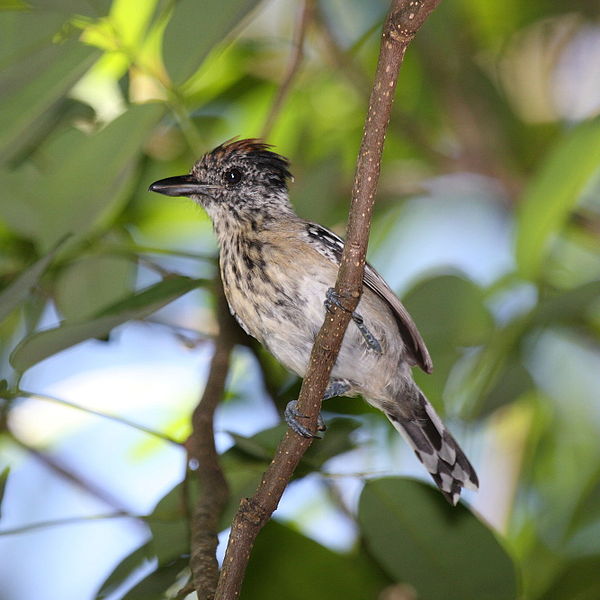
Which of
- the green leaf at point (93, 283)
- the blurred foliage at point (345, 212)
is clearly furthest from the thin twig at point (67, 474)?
the green leaf at point (93, 283)

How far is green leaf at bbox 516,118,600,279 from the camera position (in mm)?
3641

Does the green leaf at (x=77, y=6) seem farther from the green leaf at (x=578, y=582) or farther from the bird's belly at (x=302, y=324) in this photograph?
the green leaf at (x=578, y=582)

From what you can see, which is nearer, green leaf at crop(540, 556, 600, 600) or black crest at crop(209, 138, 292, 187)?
green leaf at crop(540, 556, 600, 600)

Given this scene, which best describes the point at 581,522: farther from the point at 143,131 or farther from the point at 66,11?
the point at 66,11

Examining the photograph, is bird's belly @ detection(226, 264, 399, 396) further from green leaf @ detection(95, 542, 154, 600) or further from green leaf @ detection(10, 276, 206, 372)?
green leaf @ detection(95, 542, 154, 600)

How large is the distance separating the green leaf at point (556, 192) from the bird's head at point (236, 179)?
1174mm

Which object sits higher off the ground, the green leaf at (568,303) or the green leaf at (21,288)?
the green leaf at (568,303)

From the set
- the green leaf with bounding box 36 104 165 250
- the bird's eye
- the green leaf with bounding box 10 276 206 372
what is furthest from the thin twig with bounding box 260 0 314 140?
the green leaf with bounding box 10 276 206 372

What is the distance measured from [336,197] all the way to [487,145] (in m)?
1.03

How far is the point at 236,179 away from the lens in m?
4.40

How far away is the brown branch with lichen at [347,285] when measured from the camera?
2.35 metres

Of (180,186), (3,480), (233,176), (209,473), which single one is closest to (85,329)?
(3,480)

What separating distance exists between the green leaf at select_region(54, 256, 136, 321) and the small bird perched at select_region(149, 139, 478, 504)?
41 cm

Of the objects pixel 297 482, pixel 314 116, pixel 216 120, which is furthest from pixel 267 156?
pixel 297 482
